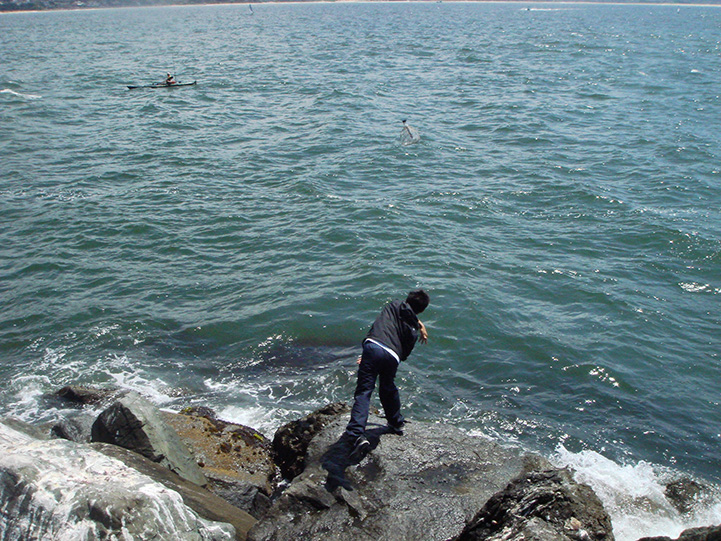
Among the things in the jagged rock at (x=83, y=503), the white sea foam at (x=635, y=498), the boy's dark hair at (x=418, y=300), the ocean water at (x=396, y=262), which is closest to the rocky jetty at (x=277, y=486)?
the jagged rock at (x=83, y=503)

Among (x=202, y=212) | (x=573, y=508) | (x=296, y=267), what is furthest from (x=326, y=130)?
(x=573, y=508)

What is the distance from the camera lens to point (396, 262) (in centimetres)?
1666

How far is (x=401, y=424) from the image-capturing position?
8008mm

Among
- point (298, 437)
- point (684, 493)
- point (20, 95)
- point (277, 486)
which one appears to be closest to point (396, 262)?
point (298, 437)

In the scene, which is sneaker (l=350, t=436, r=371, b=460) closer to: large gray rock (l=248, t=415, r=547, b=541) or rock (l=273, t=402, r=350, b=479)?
large gray rock (l=248, t=415, r=547, b=541)

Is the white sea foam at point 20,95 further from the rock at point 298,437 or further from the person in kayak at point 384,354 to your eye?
the person in kayak at point 384,354

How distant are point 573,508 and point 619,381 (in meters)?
7.49

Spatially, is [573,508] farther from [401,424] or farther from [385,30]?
[385,30]

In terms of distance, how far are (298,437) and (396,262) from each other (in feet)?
28.4

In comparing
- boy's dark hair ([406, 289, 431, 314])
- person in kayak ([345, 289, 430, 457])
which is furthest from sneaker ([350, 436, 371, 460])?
boy's dark hair ([406, 289, 431, 314])

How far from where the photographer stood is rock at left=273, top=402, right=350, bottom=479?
328 inches

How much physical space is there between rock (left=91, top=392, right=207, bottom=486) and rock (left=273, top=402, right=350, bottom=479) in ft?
3.86

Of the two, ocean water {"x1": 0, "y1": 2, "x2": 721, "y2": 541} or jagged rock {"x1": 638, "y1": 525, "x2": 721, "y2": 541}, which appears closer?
jagged rock {"x1": 638, "y1": 525, "x2": 721, "y2": 541}

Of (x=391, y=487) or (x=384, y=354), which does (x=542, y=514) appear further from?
(x=384, y=354)
